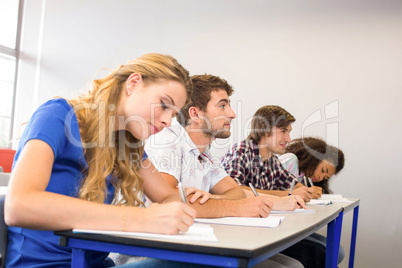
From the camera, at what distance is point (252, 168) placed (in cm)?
288

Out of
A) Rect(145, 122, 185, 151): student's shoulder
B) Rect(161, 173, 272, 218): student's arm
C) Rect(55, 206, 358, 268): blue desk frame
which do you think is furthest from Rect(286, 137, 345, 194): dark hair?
Rect(55, 206, 358, 268): blue desk frame

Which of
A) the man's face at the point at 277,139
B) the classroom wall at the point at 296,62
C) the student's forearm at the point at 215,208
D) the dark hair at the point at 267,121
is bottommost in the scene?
the student's forearm at the point at 215,208

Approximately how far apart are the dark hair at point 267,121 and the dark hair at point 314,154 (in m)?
0.46

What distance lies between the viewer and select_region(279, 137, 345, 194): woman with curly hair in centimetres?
345

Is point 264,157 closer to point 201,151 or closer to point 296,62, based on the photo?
point 201,151

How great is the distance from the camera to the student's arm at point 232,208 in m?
1.36

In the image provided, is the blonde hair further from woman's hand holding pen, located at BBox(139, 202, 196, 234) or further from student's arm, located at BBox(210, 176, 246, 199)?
student's arm, located at BBox(210, 176, 246, 199)

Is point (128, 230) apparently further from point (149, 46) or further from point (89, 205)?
point (149, 46)

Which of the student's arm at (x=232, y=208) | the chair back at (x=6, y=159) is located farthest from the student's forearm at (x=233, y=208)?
the chair back at (x=6, y=159)

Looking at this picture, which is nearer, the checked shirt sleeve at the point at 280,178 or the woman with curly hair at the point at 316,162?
the checked shirt sleeve at the point at 280,178

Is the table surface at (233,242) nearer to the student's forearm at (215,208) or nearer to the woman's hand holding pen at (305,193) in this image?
the student's forearm at (215,208)

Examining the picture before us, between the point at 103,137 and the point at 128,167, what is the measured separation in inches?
6.4

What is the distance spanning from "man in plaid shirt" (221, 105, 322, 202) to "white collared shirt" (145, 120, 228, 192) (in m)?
0.62

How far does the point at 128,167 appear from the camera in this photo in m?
1.30
